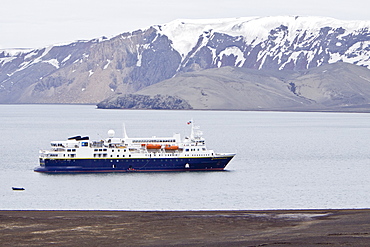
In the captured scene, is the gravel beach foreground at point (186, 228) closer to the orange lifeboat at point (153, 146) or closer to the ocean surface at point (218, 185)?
the ocean surface at point (218, 185)

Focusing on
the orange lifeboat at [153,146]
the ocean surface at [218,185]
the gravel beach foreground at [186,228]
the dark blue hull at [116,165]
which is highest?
the orange lifeboat at [153,146]

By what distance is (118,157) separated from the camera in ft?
285

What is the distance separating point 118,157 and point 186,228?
4346 cm

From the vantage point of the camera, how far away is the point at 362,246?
36406 mm

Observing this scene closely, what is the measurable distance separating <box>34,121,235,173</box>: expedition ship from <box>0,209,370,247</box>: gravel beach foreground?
34.5 metres

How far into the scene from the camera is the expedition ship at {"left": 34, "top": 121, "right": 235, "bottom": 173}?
86.5 m

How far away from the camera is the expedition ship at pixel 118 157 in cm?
8650

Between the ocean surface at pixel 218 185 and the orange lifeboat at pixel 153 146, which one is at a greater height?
the orange lifeboat at pixel 153 146

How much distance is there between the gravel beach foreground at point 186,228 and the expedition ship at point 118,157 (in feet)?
113

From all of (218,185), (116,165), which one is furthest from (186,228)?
(116,165)

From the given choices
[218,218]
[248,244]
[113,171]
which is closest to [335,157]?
[113,171]

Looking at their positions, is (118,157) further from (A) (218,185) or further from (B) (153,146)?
(A) (218,185)

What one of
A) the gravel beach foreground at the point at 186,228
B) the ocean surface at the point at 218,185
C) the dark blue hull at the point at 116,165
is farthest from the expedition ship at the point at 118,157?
the gravel beach foreground at the point at 186,228

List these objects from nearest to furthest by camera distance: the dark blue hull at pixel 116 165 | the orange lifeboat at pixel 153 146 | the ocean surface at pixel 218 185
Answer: the ocean surface at pixel 218 185
the dark blue hull at pixel 116 165
the orange lifeboat at pixel 153 146
